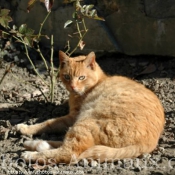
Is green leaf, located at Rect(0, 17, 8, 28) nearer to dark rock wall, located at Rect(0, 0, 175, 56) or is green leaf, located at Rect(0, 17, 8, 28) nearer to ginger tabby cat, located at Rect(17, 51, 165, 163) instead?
ginger tabby cat, located at Rect(17, 51, 165, 163)

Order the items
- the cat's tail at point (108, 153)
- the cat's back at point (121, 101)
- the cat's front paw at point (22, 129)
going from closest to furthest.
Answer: the cat's tail at point (108, 153), the cat's back at point (121, 101), the cat's front paw at point (22, 129)

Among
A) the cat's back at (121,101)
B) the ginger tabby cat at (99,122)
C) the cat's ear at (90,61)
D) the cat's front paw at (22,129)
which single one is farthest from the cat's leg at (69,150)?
the cat's ear at (90,61)

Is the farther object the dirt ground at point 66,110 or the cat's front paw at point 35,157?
the cat's front paw at point 35,157

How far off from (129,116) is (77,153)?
0.61m

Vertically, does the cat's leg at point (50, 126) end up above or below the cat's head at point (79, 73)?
below

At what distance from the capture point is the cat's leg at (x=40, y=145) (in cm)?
425

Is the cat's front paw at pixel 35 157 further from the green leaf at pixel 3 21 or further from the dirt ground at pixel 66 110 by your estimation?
the green leaf at pixel 3 21

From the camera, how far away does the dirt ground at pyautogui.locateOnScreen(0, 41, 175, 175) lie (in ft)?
12.8

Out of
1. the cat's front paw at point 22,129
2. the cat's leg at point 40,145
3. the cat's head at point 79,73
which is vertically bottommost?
the cat's leg at point 40,145

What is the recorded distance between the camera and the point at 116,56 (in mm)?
6535

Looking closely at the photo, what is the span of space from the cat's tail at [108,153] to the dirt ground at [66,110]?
0.19 feet

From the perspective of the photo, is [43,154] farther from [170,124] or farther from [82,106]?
[170,124]

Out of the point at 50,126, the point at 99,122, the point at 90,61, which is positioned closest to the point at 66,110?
the point at 50,126

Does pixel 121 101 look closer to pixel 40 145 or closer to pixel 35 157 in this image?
pixel 40 145
